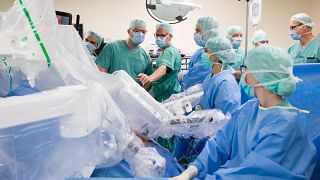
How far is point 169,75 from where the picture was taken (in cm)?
271

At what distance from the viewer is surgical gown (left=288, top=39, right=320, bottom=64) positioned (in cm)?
295

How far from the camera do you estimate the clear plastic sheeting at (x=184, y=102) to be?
167 centimetres

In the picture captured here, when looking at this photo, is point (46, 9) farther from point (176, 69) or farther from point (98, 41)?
point (98, 41)

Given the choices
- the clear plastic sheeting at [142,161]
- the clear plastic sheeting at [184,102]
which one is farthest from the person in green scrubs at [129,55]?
the clear plastic sheeting at [142,161]

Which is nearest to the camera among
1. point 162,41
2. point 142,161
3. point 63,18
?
point 142,161

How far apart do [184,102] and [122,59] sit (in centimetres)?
106

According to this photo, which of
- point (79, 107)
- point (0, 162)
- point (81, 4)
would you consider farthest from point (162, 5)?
point (0, 162)

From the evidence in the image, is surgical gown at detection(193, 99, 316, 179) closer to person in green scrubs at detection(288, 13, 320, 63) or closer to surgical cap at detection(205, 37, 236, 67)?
surgical cap at detection(205, 37, 236, 67)

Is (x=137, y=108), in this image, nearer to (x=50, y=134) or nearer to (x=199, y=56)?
(x=50, y=134)

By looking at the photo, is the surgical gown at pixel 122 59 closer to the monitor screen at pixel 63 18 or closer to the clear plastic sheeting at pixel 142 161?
the monitor screen at pixel 63 18

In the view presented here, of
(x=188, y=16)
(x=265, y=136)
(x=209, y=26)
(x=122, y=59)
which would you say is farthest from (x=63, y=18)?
(x=188, y=16)

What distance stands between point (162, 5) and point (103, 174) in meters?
2.35

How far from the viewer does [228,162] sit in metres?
1.29

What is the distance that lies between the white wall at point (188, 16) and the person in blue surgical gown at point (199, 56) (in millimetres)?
2396
